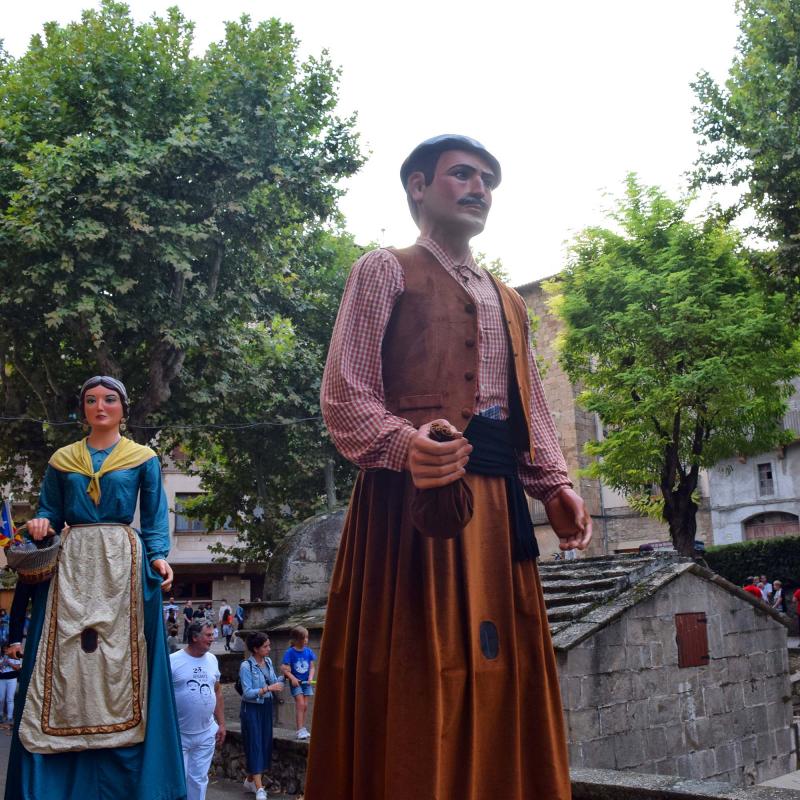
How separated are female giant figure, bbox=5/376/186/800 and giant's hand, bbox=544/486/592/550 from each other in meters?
2.35

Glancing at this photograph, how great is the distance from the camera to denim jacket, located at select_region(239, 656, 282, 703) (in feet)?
30.3

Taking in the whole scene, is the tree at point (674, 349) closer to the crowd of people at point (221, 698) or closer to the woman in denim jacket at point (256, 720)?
the crowd of people at point (221, 698)

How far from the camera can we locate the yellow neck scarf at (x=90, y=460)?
471cm

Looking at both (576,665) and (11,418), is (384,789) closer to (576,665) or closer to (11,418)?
(576,665)

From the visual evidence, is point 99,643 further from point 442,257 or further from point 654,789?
point 654,789

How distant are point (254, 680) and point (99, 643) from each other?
534cm

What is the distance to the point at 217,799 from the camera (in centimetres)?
895

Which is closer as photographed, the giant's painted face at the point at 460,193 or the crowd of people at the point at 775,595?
the giant's painted face at the point at 460,193

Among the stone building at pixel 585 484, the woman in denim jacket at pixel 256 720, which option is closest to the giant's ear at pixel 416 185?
the woman in denim jacket at pixel 256 720

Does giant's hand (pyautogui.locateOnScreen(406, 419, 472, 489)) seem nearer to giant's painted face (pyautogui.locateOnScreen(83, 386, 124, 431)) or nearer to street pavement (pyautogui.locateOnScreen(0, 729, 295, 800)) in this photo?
giant's painted face (pyautogui.locateOnScreen(83, 386, 124, 431))

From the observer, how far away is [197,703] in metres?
7.65

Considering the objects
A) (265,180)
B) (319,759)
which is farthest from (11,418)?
(319,759)

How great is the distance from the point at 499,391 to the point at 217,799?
733cm

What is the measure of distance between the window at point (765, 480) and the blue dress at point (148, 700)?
3379cm
